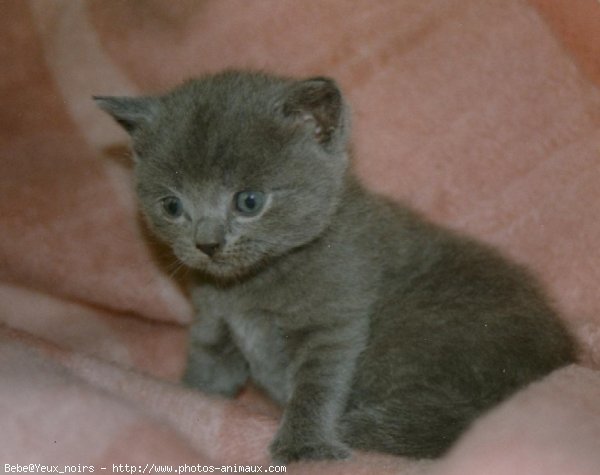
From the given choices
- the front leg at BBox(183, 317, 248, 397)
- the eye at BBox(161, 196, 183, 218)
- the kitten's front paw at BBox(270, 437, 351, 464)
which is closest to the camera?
the kitten's front paw at BBox(270, 437, 351, 464)

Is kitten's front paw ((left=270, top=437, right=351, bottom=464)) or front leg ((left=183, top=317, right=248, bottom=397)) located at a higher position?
kitten's front paw ((left=270, top=437, right=351, bottom=464))

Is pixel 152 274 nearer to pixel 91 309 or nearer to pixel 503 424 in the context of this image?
pixel 91 309

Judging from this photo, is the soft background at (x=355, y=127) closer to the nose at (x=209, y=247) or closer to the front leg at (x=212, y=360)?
the front leg at (x=212, y=360)

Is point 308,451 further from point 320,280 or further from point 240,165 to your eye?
point 240,165

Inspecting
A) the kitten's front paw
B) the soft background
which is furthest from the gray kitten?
the soft background

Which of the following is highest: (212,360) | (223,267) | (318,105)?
(318,105)

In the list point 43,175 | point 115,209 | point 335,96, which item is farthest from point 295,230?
point 43,175

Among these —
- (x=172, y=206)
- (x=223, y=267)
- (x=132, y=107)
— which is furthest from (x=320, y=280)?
(x=132, y=107)

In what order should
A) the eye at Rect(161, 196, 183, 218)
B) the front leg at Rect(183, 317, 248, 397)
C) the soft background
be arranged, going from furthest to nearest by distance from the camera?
1. the soft background
2. the front leg at Rect(183, 317, 248, 397)
3. the eye at Rect(161, 196, 183, 218)

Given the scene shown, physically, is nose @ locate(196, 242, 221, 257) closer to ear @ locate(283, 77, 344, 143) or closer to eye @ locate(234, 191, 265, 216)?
eye @ locate(234, 191, 265, 216)
